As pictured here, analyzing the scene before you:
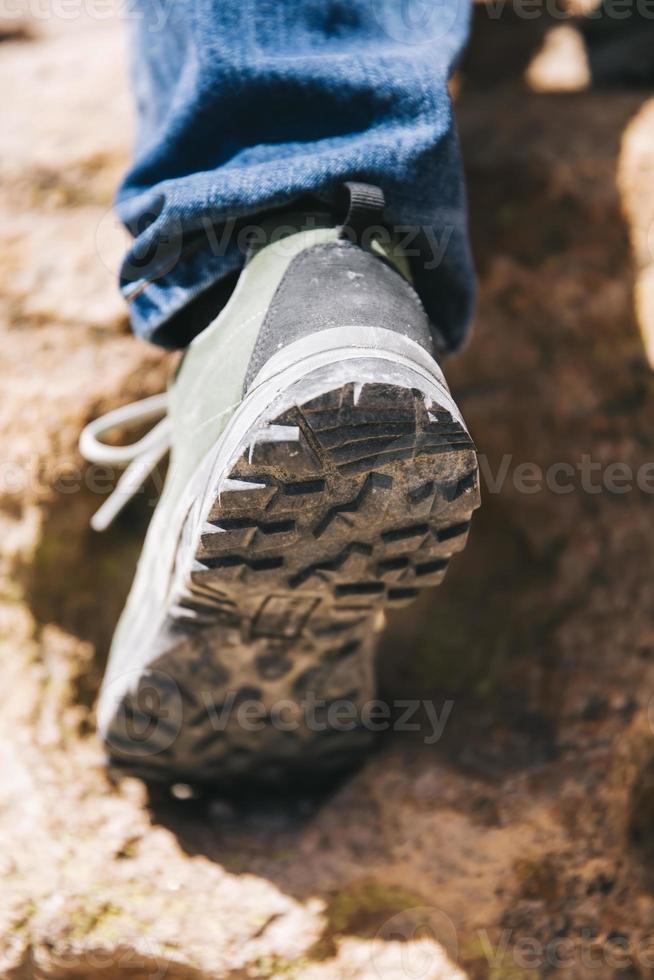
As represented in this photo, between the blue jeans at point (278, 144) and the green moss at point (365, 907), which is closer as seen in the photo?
the blue jeans at point (278, 144)

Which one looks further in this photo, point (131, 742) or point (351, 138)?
point (131, 742)

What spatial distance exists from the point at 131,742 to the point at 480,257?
A: 0.81 metres

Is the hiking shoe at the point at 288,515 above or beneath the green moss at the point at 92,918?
above

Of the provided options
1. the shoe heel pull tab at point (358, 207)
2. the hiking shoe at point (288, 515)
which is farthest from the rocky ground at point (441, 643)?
the shoe heel pull tab at point (358, 207)

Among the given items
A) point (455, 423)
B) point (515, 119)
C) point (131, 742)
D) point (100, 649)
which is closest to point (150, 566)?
point (131, 742)

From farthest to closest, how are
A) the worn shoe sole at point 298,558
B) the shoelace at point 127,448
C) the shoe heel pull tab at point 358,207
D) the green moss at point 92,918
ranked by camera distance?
the shoelace at point 127,448, the green moss at point 92,918, the shoe heel pull tab at point 358,207, the worn shoe sole at point 298,558

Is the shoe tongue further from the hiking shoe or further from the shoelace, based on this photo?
the shoelace

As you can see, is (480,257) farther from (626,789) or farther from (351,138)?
(626,789)

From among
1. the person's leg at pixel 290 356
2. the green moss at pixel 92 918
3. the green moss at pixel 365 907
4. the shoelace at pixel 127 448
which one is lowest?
the green moss at pixel 365 907

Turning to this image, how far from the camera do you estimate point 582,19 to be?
1729 mm

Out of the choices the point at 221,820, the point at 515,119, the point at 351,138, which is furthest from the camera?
the point at 515,119

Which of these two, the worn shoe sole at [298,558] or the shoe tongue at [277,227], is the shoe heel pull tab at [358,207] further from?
the worn shoe sole at [298,558]

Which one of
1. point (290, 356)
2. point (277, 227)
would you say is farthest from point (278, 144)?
point (290, 356)

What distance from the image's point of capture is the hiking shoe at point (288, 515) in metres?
0.64
